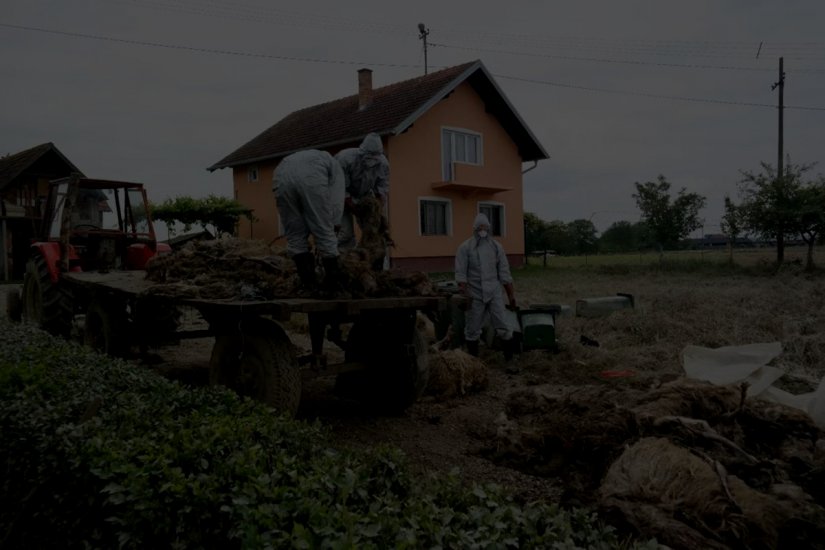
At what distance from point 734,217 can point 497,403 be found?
23.1 m

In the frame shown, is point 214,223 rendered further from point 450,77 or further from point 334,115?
point 450,77

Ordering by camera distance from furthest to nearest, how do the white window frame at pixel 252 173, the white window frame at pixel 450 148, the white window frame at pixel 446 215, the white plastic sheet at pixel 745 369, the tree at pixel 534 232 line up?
the tree at pixel 534 232
the white window frame at pixel 252 173
the white window frame at pixel 450 148
the white window frame at pixel 446 215
the white plastic sheet at pixel 745 369

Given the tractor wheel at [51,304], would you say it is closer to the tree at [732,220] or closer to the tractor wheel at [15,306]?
the tractor wheel at [15,306]

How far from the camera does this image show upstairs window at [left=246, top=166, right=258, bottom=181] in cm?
2684

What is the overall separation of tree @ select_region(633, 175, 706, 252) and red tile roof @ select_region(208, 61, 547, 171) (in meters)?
6.87

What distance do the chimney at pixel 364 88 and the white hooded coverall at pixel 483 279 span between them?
16.7 m

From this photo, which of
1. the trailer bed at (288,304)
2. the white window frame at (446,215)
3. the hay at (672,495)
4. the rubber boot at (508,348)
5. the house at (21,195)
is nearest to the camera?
the hay at (672,495)

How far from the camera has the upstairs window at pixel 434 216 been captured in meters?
24.0

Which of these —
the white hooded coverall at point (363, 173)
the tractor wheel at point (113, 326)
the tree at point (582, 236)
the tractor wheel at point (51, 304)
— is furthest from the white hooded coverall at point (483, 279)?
the tree at point (582, 236)

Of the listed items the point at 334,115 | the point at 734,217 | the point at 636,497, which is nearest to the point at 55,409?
the point at 636,497

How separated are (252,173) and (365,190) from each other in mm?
20999

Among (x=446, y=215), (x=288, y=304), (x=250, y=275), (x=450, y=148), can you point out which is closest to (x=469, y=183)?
(x=446, y=215)

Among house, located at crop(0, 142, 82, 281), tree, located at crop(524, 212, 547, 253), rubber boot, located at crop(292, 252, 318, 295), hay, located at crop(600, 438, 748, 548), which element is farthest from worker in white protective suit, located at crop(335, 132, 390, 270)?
tree, located at crop(524, 212, 547, 253)

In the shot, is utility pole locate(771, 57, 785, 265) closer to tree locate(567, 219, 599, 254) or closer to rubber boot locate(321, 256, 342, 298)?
tree locate(567, 219, 599, 254)
